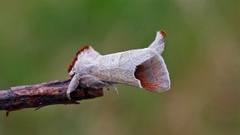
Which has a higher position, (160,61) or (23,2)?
(23,2)

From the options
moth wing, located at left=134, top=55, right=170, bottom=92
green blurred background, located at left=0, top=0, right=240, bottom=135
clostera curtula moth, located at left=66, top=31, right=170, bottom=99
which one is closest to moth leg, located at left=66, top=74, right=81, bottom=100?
clostera curtula moth, located at left=66, top=31, right=170, bottom=99

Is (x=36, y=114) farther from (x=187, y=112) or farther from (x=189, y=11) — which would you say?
(x=189, y=11)


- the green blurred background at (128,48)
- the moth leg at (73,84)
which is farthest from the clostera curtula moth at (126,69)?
the green blurred background at (128,48)

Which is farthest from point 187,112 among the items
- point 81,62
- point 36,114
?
point 81,62

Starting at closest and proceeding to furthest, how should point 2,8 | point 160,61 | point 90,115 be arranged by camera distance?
point 160,61, point 90,115, point 2,8

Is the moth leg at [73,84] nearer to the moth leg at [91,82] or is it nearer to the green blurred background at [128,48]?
the moth leg at [91,82]

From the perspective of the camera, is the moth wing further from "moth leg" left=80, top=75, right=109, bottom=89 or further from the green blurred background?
the green blurred background
